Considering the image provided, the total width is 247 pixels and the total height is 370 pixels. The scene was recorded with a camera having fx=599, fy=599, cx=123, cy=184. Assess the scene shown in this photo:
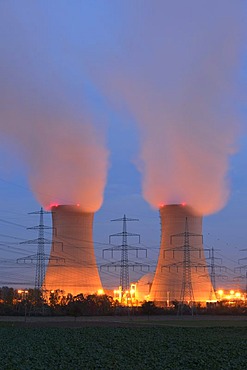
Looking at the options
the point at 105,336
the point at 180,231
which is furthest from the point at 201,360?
the point at 180,231

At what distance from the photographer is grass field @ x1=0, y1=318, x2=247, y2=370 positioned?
38.7 feet

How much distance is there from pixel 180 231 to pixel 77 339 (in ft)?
55.4

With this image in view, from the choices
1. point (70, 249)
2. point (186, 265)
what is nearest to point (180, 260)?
point (186, 265)

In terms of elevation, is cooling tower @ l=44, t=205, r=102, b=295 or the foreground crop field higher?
cooling tower @ l=44, t=205, r=102, b=295

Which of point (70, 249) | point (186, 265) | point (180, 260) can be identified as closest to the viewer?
point (70, 249)

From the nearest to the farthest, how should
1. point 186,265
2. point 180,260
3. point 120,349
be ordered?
point 120,349, point 180,260, point 186,265

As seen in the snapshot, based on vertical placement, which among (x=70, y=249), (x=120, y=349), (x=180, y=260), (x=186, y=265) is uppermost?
(x=70, y=249)

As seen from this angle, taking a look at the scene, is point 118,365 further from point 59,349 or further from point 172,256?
point 172,256

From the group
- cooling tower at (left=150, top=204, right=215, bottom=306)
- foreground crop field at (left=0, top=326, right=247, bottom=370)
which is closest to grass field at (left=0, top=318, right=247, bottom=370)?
foreground crop field at (left=0, top=326, right=247, bottom=370)

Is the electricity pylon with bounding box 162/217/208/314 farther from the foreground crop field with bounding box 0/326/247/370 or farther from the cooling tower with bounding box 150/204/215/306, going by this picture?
the foreground crop field with bounding box 0/326/247/370

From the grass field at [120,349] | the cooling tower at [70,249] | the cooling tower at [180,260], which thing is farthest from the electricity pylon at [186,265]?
the grass field at [120,349]

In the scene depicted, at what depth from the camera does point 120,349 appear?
14.6 meters

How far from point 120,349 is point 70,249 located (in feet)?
57.7

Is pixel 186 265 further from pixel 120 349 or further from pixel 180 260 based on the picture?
pixel 120 349
